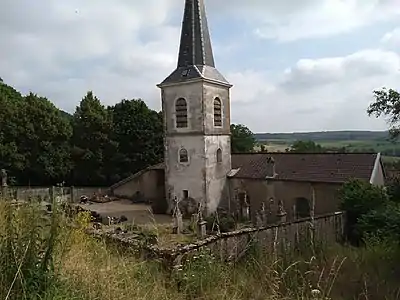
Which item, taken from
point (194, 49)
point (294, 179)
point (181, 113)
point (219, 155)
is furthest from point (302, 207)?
point (194, 49)

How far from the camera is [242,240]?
8977 millimetres

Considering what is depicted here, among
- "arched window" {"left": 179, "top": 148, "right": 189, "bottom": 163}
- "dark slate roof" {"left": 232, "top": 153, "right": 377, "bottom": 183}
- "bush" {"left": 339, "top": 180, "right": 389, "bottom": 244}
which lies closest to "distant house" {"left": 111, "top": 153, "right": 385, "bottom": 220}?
"dark slate roof" {"left": 232, "top": 153, "right": 377, "bottom": 183}

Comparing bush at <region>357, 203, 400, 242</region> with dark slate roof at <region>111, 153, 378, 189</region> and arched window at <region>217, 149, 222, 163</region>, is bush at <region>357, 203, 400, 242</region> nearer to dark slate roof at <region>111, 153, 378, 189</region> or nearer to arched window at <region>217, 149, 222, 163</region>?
dark slate roof at <region>111, 153, 378, 189</region>

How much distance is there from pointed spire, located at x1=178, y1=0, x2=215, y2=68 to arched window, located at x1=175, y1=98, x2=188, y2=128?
2.34 m

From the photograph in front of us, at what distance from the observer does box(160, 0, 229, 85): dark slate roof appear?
2333 cm

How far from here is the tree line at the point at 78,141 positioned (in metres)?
31.8

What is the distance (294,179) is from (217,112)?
640 centimetres

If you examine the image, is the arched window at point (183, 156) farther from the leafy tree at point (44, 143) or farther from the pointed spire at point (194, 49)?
the leafy tree at point (44, 143)

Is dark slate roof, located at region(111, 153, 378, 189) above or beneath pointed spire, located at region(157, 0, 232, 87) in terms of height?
beneath

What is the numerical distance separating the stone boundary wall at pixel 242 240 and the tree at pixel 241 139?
84.3 feet

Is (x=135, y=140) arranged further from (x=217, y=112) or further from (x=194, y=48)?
(x=194, y=48)

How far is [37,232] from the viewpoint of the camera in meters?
3.70

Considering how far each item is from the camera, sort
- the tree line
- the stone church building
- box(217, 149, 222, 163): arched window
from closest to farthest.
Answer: the stone church building → box(217, 149, 222, 163): arched window → the tree line

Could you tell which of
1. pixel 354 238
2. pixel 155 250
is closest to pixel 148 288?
pixel 155 250
